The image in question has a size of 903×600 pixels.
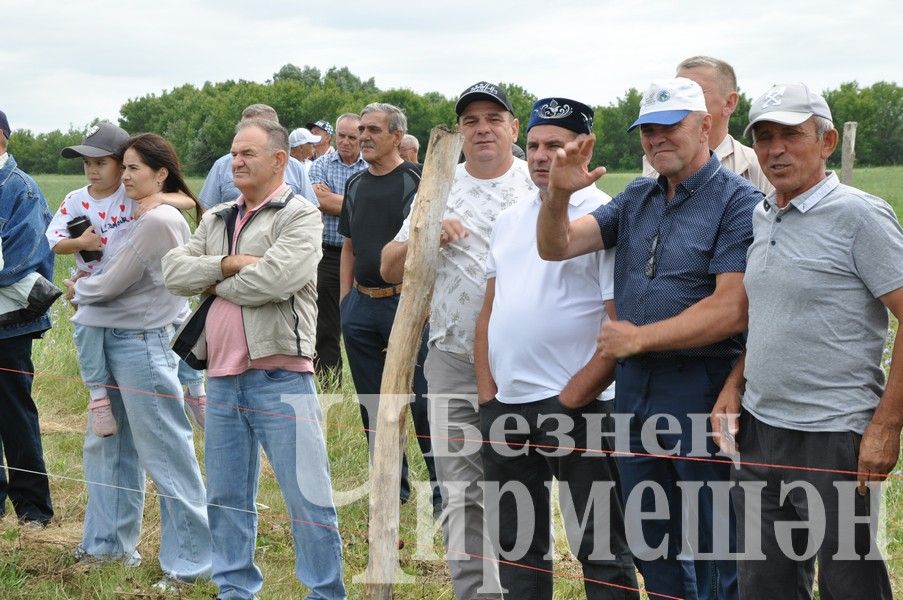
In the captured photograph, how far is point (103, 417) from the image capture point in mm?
5195

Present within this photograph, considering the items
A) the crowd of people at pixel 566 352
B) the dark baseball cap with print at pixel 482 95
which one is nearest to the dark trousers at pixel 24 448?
the crowd of people at pixel 566 352

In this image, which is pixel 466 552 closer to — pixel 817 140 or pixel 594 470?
pixel 594 470

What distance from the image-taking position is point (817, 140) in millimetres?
3393

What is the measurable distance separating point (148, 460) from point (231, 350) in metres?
0.98

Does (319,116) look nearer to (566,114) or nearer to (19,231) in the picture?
→ (19,231)

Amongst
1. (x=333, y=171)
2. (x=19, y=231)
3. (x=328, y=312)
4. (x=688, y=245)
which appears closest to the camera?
(x=688, y=245)

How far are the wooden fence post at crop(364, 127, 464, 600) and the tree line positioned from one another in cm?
2567

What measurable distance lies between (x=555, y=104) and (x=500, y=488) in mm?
1478

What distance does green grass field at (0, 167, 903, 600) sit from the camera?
502 centimetres

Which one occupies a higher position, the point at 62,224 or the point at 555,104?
the point at 555,104

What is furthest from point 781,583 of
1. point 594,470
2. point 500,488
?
point 500,488

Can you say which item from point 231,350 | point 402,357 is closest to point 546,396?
point 402,357

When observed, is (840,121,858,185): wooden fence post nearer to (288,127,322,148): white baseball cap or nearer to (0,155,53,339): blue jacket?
(288,127,322,148): white baseball cap

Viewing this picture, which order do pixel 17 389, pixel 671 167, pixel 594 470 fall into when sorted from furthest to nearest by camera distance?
1. pixel 17 389
2. pixel 594 470
3. pixel 671 167
